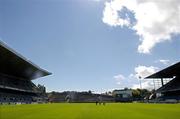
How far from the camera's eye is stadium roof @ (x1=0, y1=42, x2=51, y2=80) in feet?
223

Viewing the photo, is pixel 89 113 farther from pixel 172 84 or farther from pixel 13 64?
pixel 172 84

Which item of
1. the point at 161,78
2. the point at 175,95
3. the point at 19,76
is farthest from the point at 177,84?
the point at 19,76

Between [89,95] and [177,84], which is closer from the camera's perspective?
[177,84]

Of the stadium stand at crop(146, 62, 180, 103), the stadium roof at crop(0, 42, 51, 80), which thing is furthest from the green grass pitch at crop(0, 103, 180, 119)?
the stadium stand at crop(146, 62, 180, 103)

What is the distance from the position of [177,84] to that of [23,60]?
167 ft

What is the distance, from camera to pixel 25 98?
9862 cm

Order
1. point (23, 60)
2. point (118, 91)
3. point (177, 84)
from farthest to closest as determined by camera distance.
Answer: point (118, 91) → point (177, 84) → point (23, 60)

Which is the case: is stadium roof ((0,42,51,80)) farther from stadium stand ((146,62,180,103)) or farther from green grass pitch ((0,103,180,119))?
stadium stand ((146,62,180,103))

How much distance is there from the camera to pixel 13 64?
3300 inches

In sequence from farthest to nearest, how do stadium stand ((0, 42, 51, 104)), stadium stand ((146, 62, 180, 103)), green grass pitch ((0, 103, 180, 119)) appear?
stadium stand ((146, 62, 180, 103)), stadium stand ((0, 42, 51, 104)), green grass pitch ((0, 103, 180, 119))

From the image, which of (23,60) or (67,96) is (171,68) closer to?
(23,60)

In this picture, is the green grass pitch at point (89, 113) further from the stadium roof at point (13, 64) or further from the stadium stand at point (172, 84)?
the stadium stand at point (172, 84)

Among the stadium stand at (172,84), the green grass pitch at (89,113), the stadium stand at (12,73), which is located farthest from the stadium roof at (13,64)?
the stadium stand at (172,84)

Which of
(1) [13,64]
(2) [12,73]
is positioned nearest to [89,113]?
(1) [13,64]
